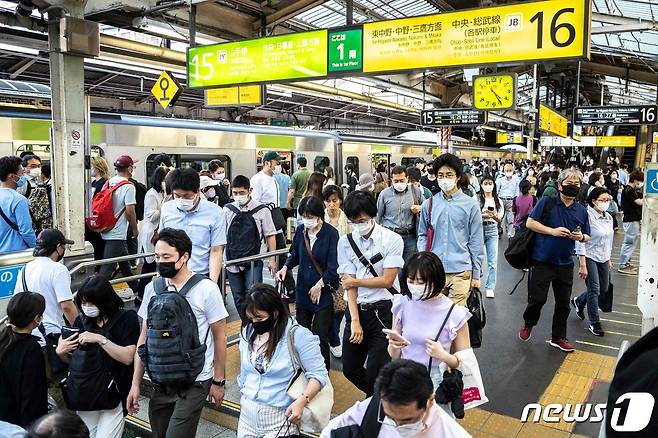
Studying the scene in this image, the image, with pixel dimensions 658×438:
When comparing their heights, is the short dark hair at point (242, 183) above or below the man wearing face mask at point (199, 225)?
above

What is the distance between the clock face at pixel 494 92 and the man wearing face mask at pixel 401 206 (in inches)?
201

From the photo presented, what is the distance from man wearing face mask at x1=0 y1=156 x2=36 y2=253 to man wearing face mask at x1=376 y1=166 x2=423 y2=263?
10.9 feet

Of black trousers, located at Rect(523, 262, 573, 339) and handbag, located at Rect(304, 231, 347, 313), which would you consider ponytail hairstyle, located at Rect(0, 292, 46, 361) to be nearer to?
handbag, located at Rect(304, 231, 347, 313)

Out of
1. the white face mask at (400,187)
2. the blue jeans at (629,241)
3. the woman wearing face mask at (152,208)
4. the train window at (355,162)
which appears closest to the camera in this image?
the white face mask at (400,187)

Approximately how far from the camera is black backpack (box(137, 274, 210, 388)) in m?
2.54

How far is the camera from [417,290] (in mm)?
2451

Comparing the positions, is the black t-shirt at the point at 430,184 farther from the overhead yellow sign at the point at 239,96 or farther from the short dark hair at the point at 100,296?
the short dark hair at the point at 100,296

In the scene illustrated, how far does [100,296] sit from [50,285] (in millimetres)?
888

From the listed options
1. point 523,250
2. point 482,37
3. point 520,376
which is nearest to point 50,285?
point 520,376

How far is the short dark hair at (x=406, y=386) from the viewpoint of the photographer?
1729 mm

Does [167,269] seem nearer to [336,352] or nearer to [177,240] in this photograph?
[177,240]

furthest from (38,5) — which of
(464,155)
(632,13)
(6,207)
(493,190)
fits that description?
(464,155)

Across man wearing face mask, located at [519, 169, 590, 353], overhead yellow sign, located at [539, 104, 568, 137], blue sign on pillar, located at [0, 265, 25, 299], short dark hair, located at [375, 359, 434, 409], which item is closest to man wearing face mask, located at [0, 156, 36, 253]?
blue sign on pillar, located at [0, 265, 25, 299]

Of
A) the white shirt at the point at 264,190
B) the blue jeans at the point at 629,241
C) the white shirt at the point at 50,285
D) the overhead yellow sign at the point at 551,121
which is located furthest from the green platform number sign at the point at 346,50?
the overhead yellow sign at the point at 551,121
